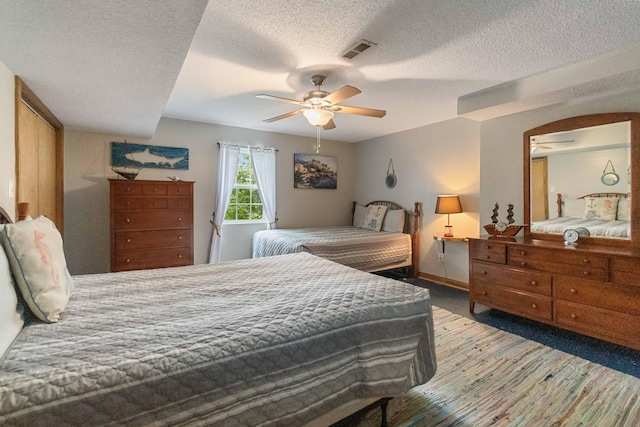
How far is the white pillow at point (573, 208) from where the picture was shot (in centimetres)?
278

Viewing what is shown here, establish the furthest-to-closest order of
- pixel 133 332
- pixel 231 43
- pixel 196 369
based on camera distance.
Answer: pixel 231 43 → pixel 133 332 → pixel 196 369

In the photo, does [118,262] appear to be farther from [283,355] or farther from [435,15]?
[435,15]

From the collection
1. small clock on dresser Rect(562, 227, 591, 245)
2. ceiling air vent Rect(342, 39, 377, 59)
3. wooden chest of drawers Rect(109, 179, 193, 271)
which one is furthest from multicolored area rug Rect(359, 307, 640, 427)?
wooden chest of drawers Rect(109, 179, 193, 271)

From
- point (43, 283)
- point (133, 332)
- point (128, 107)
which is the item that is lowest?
point (133, 332)

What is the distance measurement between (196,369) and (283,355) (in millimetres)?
325

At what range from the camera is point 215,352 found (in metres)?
1.05

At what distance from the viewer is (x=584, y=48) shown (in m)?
2.15

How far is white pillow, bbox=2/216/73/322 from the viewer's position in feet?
3.82

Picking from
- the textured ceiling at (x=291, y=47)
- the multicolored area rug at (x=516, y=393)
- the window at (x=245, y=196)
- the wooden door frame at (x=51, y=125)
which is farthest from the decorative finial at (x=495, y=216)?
the wooden door frame at (x=51, y=125)

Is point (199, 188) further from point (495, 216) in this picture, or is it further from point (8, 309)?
point (495, 216)

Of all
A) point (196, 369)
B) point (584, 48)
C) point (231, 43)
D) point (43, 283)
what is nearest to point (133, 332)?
point (196, 369)

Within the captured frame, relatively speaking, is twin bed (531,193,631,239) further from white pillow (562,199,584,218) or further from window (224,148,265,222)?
window (224,148,265,222)

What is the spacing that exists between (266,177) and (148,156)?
5.52 ft

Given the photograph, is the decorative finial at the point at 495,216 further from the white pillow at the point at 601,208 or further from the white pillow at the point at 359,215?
the white pillow at the point at 359,215
